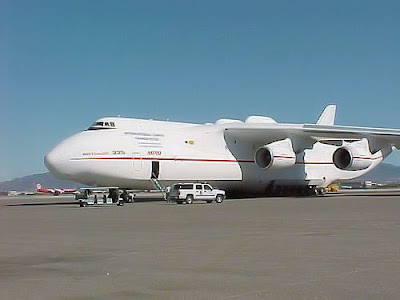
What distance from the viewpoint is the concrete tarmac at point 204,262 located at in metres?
6.47

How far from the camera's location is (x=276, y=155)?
3572 cm

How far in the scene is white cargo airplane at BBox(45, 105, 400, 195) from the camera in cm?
3123

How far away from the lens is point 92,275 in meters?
7.63

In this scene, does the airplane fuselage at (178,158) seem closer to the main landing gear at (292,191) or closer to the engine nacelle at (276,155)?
the engine nacelle at (276,155)

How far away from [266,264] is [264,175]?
30.7 m

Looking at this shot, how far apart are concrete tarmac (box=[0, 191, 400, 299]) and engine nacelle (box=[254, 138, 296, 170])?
823 inches

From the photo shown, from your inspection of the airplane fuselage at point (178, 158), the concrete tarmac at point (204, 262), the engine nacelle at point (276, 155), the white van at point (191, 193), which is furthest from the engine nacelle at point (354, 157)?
the concrete tarmac at point (204, 262)

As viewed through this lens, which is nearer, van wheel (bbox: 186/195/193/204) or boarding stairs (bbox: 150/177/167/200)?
van wheel (bbox: 186/195/193/204)

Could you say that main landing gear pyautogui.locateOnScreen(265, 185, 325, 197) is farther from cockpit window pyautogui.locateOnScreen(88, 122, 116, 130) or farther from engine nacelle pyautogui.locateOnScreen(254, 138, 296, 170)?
cockpit window pyautogui.locateOnScreen(88, 122, 116, 130)

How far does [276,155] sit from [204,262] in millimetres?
27466

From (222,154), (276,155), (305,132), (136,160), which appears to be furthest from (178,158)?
(305,132)

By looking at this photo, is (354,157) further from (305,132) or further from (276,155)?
(276,155)

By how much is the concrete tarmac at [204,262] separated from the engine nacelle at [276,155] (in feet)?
68.6

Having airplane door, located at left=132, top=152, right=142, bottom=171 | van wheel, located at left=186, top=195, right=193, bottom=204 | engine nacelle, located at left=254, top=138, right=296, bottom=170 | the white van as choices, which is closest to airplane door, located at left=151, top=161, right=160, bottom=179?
airplane door, located at left=132, top=152, right=142, bottom=171
